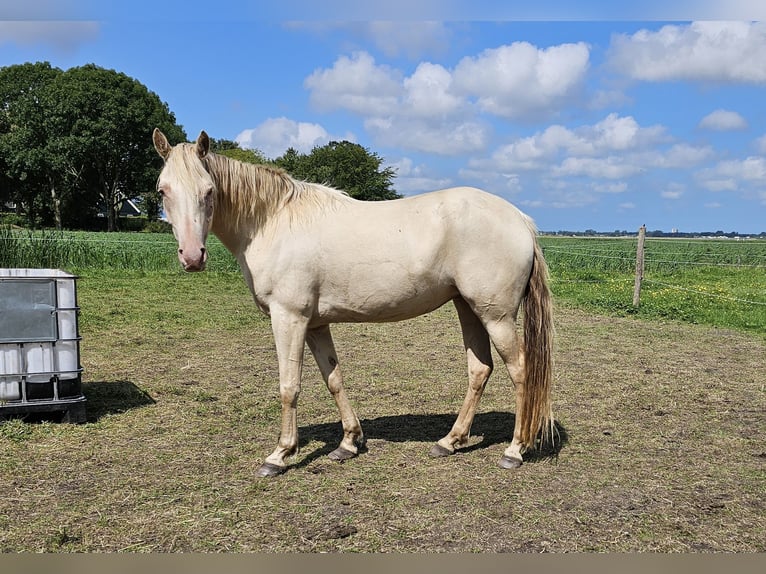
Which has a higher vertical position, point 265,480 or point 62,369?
point 62,369

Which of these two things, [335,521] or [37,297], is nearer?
[335,521]

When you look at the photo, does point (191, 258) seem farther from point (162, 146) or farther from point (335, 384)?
point (335, 384)

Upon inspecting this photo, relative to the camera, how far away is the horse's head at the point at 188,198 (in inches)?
129

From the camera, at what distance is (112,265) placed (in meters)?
17.0

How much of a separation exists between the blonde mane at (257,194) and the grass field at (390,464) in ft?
5.59

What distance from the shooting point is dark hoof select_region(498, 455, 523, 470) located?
12.6 ft

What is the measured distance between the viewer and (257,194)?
12.5ft

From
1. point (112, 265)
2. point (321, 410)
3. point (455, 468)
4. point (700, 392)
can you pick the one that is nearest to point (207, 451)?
point (321, 410)

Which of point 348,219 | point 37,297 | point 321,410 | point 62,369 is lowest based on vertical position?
point 321,410

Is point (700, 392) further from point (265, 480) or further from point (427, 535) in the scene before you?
point (265, 480)

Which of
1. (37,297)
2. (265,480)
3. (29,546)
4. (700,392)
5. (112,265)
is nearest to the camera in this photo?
(29,546)

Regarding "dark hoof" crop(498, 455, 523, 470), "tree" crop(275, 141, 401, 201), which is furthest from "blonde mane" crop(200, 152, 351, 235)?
"tree" crop(275, 141, 401, 201)

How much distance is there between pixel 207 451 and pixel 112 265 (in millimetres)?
14660

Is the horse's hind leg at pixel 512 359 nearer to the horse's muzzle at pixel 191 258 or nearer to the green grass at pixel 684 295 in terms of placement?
the horse's muzzle at pixel 191 258
